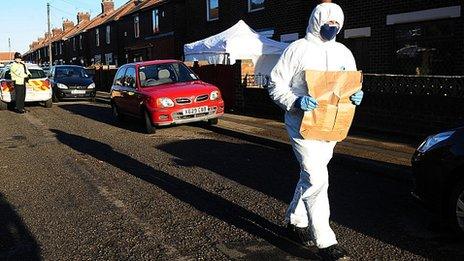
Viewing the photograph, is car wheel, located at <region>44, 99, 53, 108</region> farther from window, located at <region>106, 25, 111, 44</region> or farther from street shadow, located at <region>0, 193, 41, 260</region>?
window, located at <region>106, 25, 111, 44</region>

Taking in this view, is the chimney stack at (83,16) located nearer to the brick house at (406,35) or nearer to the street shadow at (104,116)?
the street shadow at (104,116)

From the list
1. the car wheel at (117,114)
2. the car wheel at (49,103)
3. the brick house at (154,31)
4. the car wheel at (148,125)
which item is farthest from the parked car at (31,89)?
the brick house at (154,31)

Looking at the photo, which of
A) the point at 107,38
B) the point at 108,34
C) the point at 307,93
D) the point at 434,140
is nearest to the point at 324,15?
the point at 307,93

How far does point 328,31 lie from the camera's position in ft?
12.1

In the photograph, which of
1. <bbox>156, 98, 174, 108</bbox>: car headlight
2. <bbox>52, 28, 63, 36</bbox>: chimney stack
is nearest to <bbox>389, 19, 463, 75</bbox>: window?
<bbox>156, 98, 174, 108</bbox>: car headlight

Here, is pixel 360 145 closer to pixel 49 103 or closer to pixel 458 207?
pixel 458 207

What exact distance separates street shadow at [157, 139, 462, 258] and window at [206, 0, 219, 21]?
50.4 ft

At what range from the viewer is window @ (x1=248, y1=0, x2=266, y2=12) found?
19.9m

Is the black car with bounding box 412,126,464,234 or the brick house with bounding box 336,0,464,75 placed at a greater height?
the brick house with bounding box 336,0,464,75

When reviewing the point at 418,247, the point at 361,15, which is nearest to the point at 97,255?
the point at 418,247

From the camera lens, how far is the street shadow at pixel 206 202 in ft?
14.1

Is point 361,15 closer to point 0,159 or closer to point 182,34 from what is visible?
point 0,159

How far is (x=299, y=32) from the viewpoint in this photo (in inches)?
673

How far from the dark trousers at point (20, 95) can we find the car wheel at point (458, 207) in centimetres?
1489
